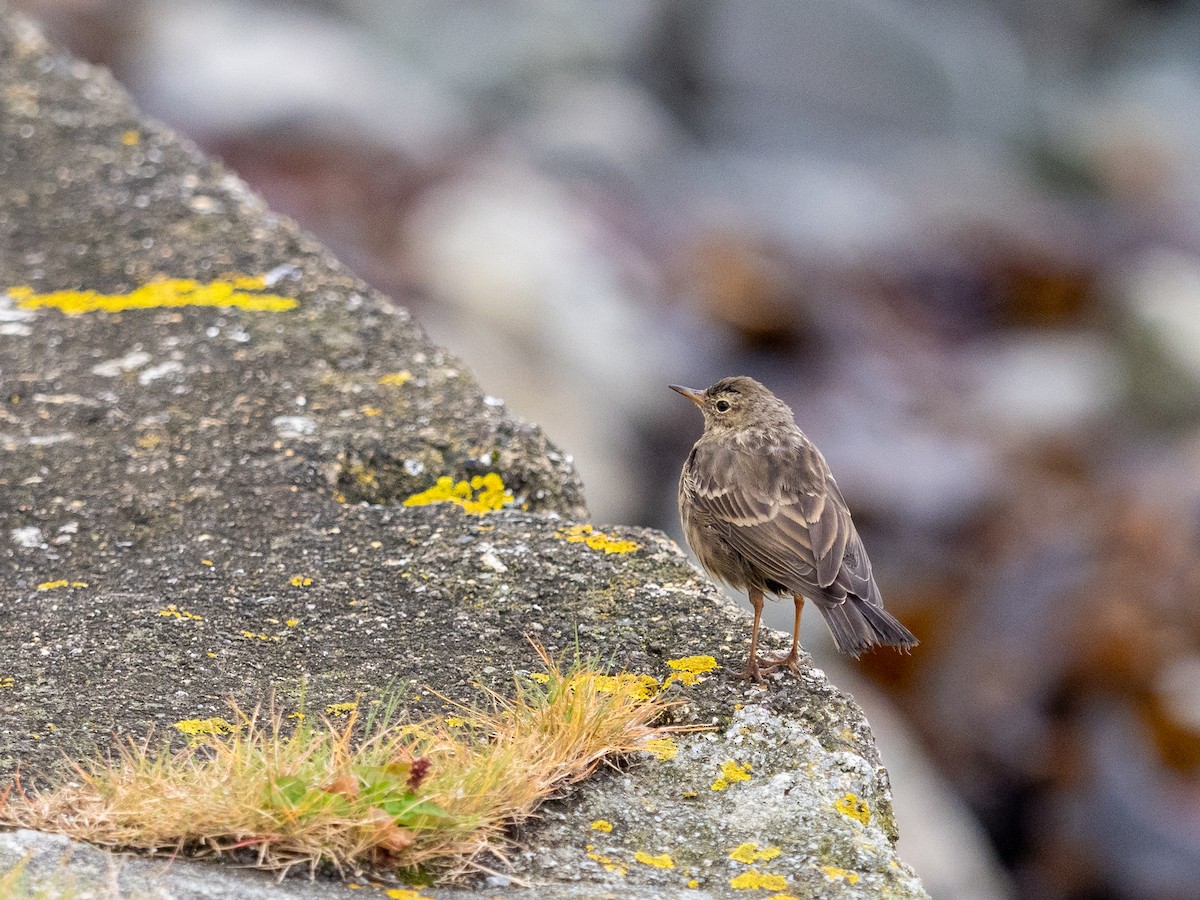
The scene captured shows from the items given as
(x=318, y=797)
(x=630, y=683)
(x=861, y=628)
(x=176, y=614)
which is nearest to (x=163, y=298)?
(x=176, y=614)

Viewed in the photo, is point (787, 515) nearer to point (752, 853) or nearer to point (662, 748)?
point (662, 748)

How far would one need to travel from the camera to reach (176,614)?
381cm

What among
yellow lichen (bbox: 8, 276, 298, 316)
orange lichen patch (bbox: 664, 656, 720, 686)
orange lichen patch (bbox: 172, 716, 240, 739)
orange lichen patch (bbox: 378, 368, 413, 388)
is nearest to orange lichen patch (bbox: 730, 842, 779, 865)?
orange lichen patch (bbox: 664, 656, 720, 686)

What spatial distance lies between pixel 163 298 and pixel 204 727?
7.78 feet

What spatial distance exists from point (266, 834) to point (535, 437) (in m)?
2.09

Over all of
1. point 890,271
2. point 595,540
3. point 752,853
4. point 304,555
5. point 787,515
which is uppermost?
point 787,515

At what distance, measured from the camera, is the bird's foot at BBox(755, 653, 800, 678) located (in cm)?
364

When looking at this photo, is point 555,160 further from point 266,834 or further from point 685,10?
point 266,834

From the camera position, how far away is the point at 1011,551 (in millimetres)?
13148

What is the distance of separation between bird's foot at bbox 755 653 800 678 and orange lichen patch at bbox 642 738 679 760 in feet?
1.16

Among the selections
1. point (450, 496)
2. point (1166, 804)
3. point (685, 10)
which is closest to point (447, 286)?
point (1166, 804)

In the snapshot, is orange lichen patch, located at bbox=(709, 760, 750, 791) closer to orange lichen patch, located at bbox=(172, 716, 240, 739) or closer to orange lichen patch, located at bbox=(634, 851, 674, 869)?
orange lichen patch, located at bbox=(634, 851, 674, 869)

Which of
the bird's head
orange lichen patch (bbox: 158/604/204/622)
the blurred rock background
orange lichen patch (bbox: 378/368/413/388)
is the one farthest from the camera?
the blurred rock background

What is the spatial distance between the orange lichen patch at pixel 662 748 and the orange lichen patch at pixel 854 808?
1.33ft
